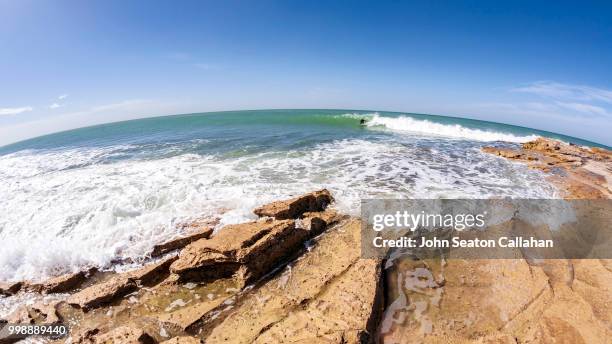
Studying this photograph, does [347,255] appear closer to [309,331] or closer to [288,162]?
[309,331]

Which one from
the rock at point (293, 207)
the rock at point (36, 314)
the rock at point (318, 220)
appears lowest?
the rock at point (36, 314)

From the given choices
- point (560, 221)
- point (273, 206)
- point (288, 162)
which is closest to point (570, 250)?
point (560, 221)

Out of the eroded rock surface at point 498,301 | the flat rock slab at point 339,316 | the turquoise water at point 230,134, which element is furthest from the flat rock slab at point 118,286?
the turquoise water at point 230,134

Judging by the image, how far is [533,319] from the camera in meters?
3.58

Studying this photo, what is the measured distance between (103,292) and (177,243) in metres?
1.44

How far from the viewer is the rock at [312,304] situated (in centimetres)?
321

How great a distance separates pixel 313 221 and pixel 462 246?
295 centimetres

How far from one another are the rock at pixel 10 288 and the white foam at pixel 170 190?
0.37 m

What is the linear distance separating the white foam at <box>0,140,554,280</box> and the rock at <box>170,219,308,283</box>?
1451 millimetres

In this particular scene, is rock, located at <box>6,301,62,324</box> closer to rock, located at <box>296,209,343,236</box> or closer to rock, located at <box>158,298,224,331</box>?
rock, located at <box>158,298,224,331</box>

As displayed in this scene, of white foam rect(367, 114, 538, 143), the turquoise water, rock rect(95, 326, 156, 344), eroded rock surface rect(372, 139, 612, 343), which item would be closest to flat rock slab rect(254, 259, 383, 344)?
eroded rock surface rect(372, 139, 612, 343)

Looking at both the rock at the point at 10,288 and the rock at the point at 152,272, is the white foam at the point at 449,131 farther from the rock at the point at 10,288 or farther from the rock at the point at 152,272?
the rock at the point at 10,288

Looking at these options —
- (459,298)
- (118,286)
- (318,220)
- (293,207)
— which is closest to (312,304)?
(459,298)

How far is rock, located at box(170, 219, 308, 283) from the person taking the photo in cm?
443
